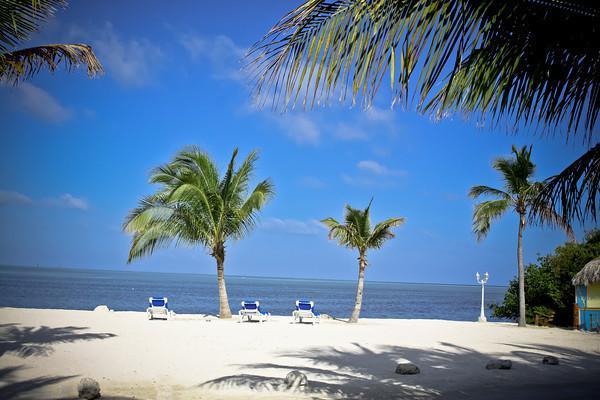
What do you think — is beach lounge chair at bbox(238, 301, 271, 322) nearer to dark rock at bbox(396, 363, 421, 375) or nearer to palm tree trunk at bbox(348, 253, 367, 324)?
palm tree trunk at bbox(348, 253, 367, 324)

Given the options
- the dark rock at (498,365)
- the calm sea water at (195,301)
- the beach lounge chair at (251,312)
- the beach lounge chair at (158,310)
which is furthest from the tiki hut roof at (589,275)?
the calm sea water at (195,301)

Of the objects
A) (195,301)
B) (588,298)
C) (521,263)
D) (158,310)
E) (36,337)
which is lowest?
(195,301)

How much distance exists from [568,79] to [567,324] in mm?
20942

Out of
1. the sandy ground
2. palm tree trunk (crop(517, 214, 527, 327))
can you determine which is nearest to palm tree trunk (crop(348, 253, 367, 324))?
the sandy ground

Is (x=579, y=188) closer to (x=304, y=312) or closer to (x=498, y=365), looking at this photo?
(x=498, y=365)

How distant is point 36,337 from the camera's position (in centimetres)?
1032

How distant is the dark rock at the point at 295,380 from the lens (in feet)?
22.3

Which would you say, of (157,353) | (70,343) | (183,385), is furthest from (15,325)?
(183,385)

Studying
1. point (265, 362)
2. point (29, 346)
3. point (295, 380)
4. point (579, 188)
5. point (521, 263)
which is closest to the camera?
point (579, 188)

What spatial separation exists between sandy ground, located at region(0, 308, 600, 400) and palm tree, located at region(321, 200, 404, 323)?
4873 millimetres

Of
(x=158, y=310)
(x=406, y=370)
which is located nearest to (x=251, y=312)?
(x=158, y=310)

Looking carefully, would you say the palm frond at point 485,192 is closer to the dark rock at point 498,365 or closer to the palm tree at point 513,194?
the palm tree at point 513,194

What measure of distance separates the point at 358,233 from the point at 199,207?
232 inches

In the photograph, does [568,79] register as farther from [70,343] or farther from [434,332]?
[434,332]
